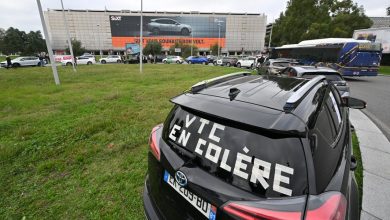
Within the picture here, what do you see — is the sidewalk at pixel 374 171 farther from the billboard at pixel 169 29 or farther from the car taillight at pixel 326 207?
the billboard at pixel 169 29

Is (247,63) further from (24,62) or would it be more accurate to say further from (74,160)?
(24,62)

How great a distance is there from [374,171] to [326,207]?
3041 mm

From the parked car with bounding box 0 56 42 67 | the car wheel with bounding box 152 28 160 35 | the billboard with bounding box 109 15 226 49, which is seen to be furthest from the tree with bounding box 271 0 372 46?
the car wheel with bounding box 152 28 160 35

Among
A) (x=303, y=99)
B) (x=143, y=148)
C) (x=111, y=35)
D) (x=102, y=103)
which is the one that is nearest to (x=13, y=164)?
(x=143, y=148)

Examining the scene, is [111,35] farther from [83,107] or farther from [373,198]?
[373,198]

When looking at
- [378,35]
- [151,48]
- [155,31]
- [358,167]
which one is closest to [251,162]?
[358,167]

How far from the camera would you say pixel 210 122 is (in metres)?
1.42

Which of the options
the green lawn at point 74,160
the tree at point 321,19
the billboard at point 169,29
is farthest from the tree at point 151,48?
the green lawn at point 74,160

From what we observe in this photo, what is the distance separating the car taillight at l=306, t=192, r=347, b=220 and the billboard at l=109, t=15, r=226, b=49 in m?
89.7

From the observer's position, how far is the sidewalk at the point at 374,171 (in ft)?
7.80

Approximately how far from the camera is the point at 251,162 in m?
1.19

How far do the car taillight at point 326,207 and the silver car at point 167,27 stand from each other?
9337 cm

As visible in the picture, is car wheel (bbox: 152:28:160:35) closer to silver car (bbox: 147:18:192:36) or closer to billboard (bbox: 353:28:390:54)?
silver car (bbox: 147:18:192:36)

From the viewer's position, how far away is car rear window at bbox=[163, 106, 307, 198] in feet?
3.58
